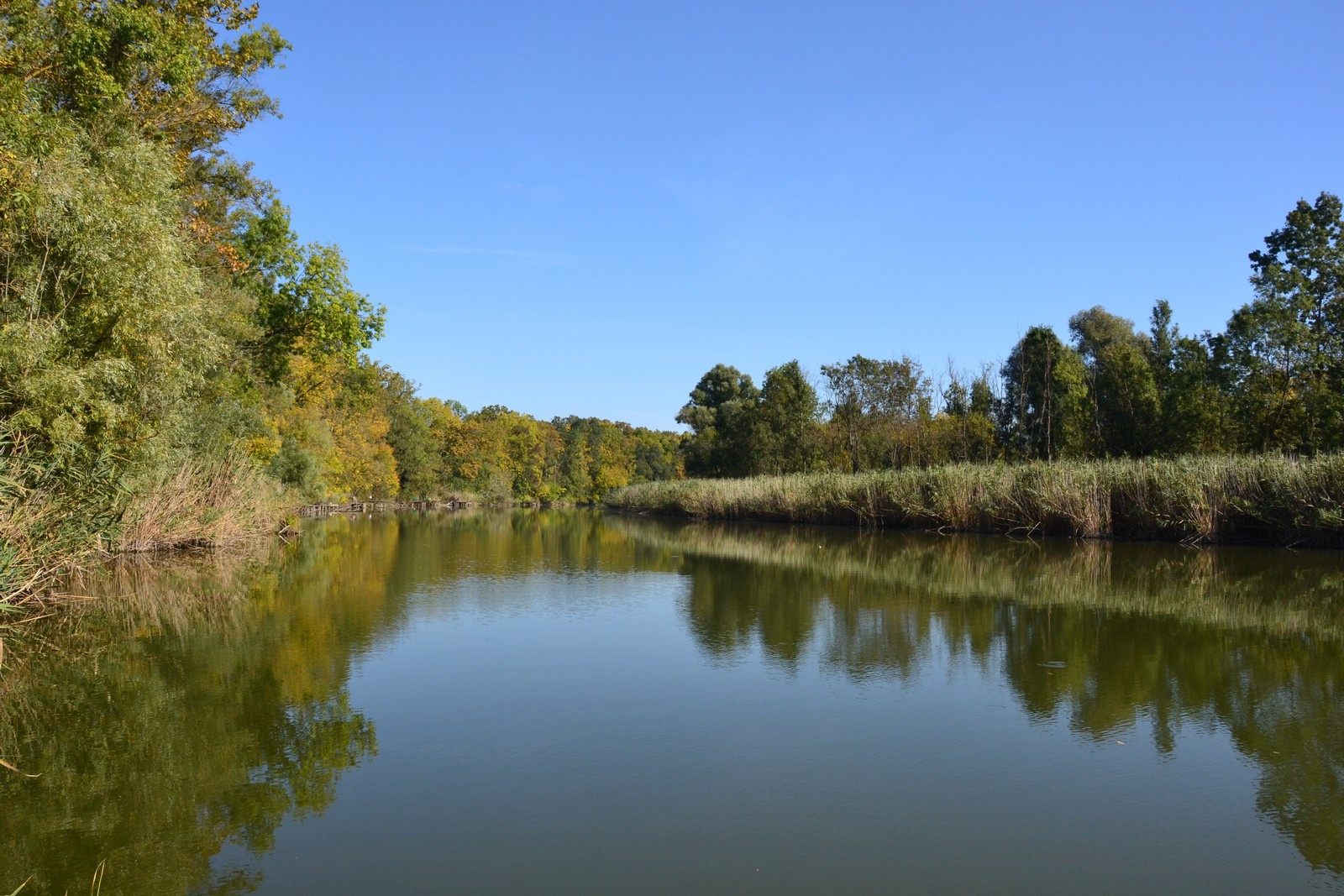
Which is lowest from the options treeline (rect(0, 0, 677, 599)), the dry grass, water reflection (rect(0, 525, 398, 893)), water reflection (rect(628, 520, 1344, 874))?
→ water reflection (rect(0, 525, 398, 893))

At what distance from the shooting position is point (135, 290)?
10.4 metres

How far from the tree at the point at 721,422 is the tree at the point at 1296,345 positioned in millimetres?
23245

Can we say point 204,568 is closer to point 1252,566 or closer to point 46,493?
point 46,493

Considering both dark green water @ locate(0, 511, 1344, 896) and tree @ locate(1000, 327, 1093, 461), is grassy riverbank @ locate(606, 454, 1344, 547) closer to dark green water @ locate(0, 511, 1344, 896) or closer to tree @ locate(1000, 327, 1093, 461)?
tree @ locate(1000, 327, 1093, 461)

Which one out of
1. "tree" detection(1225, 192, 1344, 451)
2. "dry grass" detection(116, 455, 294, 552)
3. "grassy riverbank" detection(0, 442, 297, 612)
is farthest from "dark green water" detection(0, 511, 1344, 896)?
"tree" detection(1225, 192, 1344, 451)

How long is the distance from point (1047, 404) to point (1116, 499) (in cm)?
1159

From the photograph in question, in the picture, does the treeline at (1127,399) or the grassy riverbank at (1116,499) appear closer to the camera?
the grassy riverbank at (1116,499)

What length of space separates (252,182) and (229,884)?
70.4ft

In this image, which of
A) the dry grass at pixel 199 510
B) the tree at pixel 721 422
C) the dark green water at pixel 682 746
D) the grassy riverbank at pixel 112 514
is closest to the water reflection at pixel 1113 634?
the dark green water at pixel 682 746

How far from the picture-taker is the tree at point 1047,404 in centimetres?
3128

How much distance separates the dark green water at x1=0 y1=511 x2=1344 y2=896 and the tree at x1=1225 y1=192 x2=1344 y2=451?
1698cm

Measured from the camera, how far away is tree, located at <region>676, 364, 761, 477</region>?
47562mm

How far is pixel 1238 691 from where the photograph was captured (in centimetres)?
671

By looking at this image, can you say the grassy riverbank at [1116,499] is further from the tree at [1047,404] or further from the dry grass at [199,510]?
the dry grass at [199,510]
